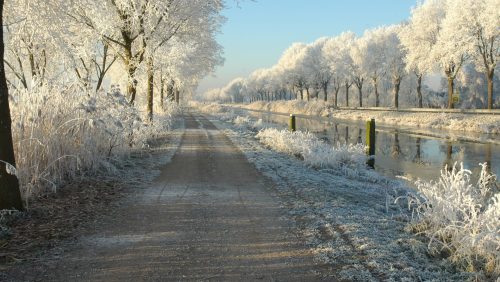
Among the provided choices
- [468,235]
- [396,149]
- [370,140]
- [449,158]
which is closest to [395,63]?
[396,149]

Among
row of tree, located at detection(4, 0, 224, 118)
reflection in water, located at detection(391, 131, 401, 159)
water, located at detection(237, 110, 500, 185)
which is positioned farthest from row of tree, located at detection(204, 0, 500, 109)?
row of tree, located at detection(4, 0, 224, 118)

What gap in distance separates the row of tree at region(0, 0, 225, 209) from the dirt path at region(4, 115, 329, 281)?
1629 millimetres

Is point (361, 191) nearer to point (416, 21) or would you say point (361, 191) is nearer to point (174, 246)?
point (174, 246)

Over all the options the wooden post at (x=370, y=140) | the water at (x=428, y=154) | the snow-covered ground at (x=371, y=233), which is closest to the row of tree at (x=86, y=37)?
the snow-covered ground at (x=371, y=233)

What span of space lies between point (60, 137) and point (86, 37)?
10.5 m

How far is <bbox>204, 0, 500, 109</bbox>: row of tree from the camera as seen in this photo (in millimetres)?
36156

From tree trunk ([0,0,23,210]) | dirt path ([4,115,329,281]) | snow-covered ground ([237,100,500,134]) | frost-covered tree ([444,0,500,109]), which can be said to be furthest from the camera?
frost-covered tree ([444,0,500,109])

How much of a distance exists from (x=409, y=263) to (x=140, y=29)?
13938 mm

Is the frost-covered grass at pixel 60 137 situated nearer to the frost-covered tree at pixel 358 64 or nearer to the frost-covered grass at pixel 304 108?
the frost-covered grass at pixel 304 108

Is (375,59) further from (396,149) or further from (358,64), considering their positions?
(396,149)

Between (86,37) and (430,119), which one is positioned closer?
(86,37)

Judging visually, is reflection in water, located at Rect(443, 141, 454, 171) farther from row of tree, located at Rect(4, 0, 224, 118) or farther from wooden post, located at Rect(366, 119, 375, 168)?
row of tree, located at Rect(4, 0, 224, 118)

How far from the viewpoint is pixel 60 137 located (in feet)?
25.3

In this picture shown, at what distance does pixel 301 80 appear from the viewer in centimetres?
8594
